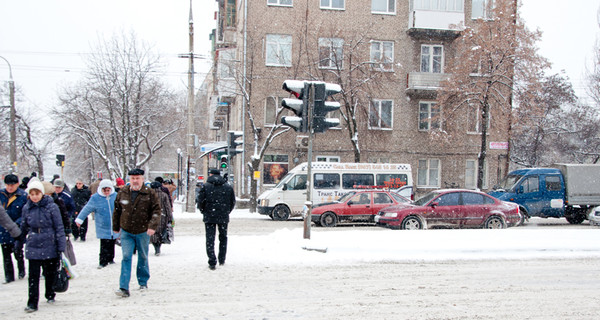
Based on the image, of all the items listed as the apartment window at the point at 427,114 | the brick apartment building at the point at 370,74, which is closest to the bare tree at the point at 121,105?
the brick apartment building at the point at 370,74

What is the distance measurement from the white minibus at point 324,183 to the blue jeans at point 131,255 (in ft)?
46.2

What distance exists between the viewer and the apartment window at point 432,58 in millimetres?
31531

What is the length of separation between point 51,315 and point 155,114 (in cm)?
2597

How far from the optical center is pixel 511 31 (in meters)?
25.4

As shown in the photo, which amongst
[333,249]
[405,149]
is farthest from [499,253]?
[405,149]

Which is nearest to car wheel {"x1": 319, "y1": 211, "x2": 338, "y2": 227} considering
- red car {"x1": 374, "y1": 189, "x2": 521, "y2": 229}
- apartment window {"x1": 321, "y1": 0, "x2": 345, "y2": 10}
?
red car {"x1": 374, "y1": 189, "x2": 521, "y2": 229}

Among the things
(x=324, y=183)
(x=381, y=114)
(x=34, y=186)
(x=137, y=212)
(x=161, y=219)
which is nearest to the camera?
(x=34, y=186)

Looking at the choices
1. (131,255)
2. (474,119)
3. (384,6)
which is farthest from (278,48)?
(131,255)

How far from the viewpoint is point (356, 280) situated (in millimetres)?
8141

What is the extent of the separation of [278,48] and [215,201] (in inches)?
877

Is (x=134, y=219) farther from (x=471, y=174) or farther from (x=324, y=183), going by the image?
(x=471, y=174)

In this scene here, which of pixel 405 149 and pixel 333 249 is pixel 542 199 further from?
pixel 333 249

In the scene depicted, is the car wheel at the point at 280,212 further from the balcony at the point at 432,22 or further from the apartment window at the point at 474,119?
the balcony at the point at 432,22

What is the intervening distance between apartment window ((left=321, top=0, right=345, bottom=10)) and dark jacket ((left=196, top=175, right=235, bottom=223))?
2356 centimetres
